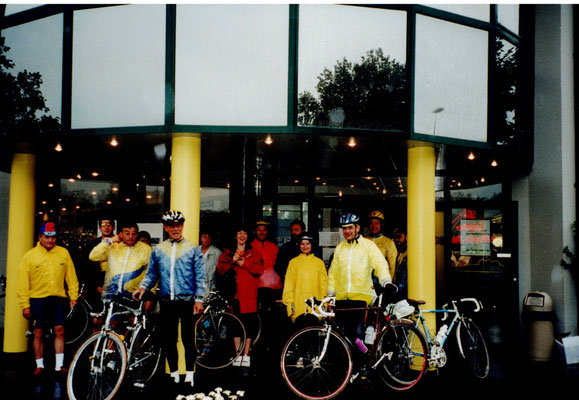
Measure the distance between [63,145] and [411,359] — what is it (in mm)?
5758

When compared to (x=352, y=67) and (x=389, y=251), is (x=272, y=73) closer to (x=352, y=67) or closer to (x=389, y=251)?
(x=352, y=67)

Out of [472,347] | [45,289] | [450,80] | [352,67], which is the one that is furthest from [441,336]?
[45,289]

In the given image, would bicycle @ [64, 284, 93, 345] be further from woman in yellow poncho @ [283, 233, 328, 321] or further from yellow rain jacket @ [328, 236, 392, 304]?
yellow rain jacket @ [328, 236, 392, 304]

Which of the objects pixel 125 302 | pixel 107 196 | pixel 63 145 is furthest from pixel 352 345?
pixel 107 196

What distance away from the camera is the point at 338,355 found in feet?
19.7

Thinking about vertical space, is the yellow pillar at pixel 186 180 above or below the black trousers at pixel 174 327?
above

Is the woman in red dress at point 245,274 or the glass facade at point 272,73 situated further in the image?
the woman in red dress at point 245,274

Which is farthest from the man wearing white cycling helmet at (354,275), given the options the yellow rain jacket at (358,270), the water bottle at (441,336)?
the water bottle at (441,336)

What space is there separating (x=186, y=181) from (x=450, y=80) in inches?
157

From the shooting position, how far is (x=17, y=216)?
8430 mm

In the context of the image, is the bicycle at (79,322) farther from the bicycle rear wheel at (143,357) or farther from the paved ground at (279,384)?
the bicycle rear wheel at (143,357)

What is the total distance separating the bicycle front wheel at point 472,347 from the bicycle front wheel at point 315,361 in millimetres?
1851


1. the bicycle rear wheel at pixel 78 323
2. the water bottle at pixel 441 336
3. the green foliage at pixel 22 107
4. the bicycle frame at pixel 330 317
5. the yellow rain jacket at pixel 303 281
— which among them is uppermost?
the green foliage at pixel 22 107

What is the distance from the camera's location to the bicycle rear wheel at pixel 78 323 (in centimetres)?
934
